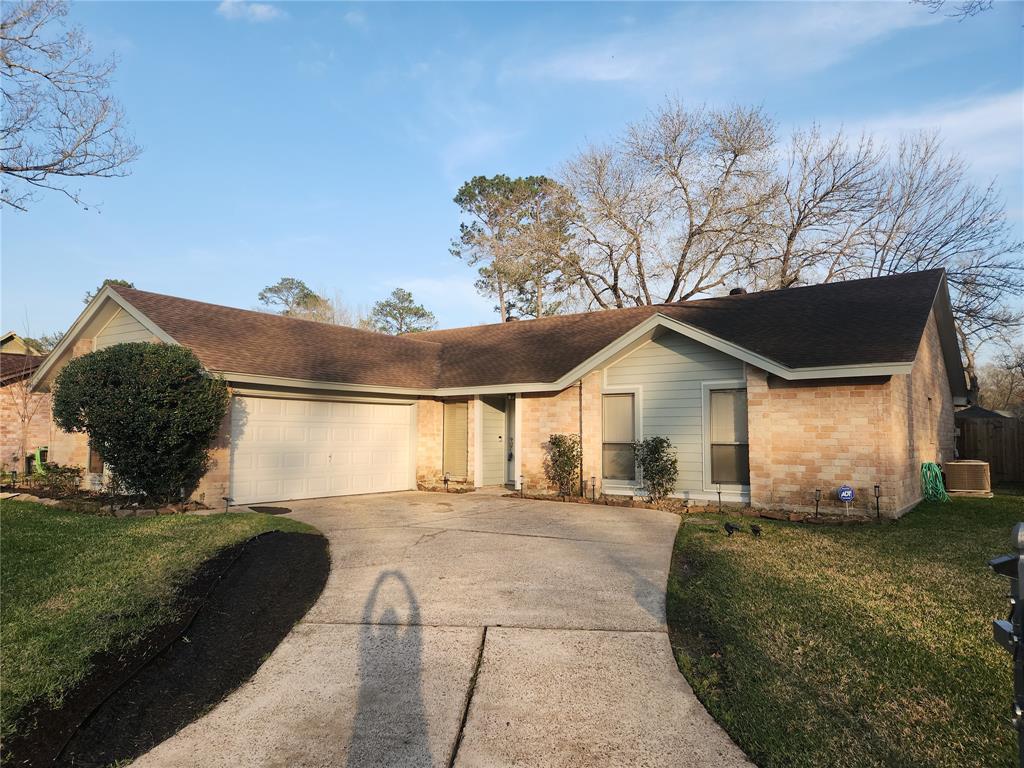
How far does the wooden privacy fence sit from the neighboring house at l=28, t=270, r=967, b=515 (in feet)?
8.48

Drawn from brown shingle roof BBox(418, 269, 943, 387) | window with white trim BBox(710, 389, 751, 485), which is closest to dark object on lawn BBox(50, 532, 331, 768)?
window with white trim BBox(710, 389, 751, 485)

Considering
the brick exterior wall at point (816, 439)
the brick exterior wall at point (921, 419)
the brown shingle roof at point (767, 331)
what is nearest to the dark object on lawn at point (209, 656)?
the brick exterior wall at point (816, 439)

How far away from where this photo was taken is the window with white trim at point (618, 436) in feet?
42.2

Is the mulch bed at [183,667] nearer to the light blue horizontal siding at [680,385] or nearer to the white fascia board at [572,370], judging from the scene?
the white fascia board at [572,370]

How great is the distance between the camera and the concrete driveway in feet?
11.5

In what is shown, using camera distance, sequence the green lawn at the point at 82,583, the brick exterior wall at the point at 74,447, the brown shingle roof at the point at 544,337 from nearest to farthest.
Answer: the green lawn at the point at 82,583 → the brown shingle roof at the point at 544,337 → the brick exterior wall at the point at 74,447

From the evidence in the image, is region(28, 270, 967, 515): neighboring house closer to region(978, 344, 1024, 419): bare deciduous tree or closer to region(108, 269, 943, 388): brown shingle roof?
region(108, 269, 943, 388): brown shingle roof

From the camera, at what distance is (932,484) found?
13047mm

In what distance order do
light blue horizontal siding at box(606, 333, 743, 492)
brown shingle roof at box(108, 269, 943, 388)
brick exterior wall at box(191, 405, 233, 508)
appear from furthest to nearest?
light blue horizontal siding at box(606, 333, 743, 492)
brick exterior wall at box(191, 405, 233, 508)
brown shingle roof at box(108, 269, 943, 388)

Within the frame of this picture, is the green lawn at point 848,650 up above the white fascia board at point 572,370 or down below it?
below

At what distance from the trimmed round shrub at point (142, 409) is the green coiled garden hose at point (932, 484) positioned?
14231 millimetres

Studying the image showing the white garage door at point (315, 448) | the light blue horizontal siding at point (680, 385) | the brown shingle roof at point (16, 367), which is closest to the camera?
the light blue horizontal siding at point (680, 385)

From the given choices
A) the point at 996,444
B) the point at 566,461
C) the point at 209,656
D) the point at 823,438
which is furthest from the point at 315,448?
the point at 996,444

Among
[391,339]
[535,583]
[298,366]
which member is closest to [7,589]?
[535,583]
